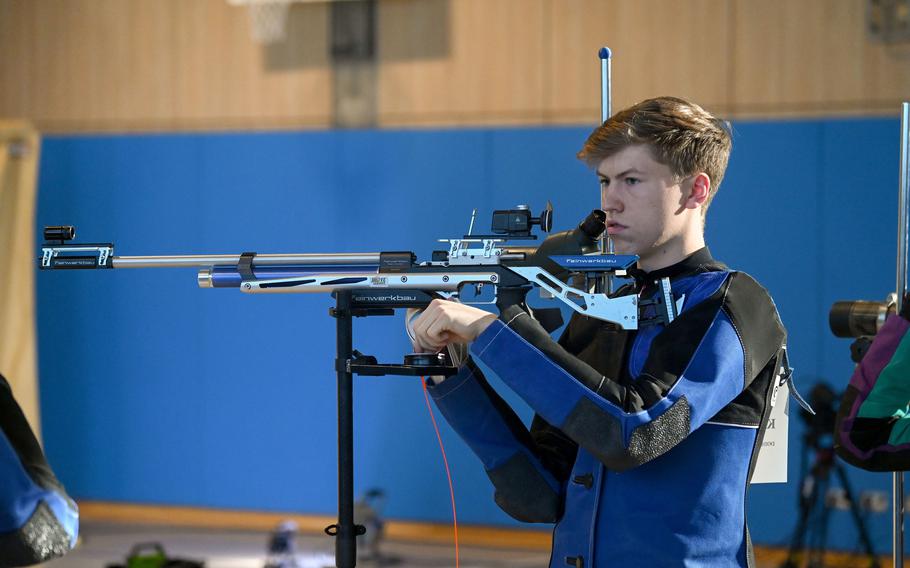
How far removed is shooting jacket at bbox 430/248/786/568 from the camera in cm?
149

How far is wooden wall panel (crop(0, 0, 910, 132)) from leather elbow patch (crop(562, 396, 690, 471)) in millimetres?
3542

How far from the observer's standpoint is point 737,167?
4473mm

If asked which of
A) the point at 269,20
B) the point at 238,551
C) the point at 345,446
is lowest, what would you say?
the point at 238,551

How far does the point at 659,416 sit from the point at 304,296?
362 cm

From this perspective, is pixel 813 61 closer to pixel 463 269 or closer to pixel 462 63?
pixel 462 63

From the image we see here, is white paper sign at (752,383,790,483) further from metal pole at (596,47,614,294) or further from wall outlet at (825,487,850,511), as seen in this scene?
wall outlet at (825,487,850,511)

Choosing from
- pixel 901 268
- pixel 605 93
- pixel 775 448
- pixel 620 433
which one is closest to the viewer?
pixel 620 433

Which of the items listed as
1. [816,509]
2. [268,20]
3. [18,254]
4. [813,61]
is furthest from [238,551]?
[813,61]

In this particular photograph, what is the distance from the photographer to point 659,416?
1.48 meters

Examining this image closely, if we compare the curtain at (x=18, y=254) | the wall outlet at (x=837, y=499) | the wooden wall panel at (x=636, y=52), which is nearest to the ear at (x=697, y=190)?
the wall outlet at (x=837, y=499)

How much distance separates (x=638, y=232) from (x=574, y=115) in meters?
3.43

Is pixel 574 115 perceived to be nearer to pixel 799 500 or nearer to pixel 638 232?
pixel 799 500

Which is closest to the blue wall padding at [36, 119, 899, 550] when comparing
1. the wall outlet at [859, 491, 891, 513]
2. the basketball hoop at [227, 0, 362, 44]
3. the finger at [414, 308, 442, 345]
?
the wall outlet at [859, 491, 891, 513]

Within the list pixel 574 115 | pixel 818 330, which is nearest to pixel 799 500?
pixel 818 330
